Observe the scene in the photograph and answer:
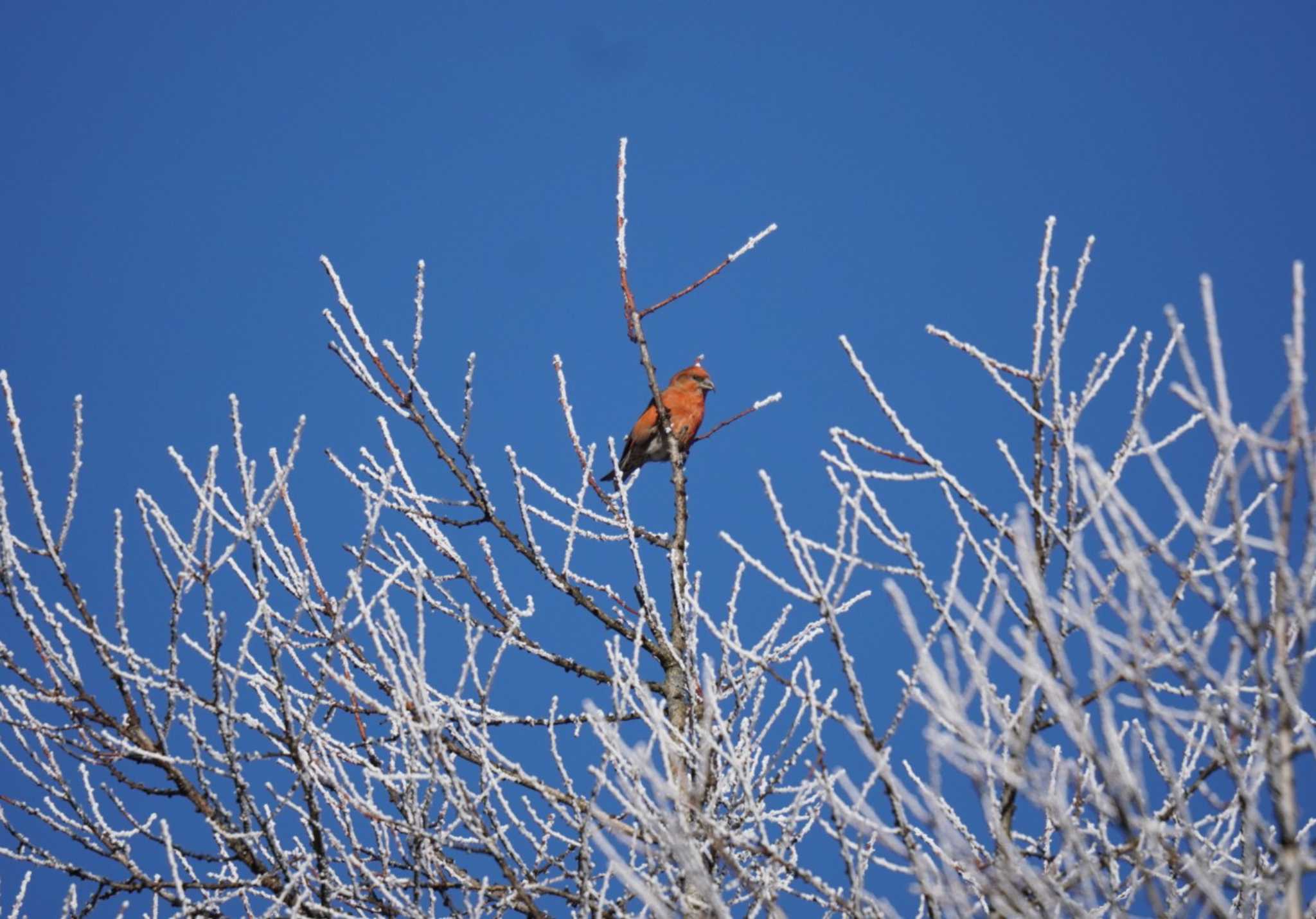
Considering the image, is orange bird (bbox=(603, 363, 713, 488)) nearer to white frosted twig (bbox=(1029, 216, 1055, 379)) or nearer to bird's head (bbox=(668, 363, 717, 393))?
bird's head (bbox=(668, 363, 717, 393))

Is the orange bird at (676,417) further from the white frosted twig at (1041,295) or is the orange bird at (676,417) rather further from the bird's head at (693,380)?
the white frosted twig at (1041,295)

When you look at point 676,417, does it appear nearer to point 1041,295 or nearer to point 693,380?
point 693,380

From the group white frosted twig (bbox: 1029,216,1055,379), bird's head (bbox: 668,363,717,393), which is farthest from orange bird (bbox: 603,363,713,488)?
white frosted twig (bbox: 1029,216,1055,379)

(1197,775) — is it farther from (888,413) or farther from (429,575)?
(429,575)

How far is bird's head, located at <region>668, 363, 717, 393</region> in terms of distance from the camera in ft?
29.5

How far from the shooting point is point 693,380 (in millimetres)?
9016

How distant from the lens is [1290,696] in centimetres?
202

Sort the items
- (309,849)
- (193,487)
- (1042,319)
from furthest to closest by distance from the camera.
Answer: (309,849)
(193,487)
(1042,319)

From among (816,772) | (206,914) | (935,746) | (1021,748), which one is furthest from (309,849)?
(1021,748)

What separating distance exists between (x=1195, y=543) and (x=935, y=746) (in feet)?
2.82

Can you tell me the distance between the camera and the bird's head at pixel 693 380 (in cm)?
898

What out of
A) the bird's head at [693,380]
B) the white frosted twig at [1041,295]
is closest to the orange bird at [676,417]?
the bird's head at [693,380]

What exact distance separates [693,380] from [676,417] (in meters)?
0.51

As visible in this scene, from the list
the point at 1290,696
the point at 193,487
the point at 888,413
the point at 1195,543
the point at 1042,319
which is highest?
the point at 193,487
